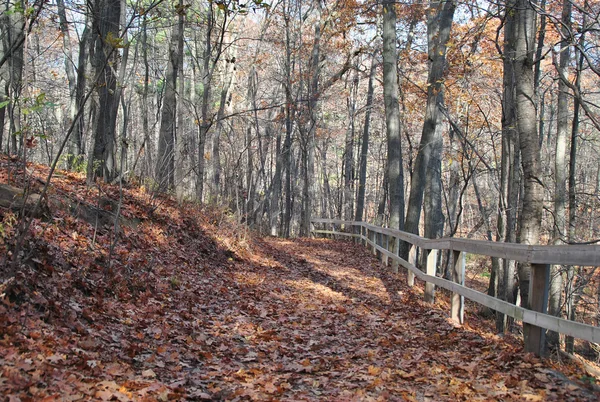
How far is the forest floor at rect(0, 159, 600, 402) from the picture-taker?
4.16m

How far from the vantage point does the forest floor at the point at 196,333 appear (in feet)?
13.7

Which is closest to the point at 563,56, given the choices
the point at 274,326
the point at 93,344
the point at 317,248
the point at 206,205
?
the point at 317,248

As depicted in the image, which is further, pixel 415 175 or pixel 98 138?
pixel 415 175

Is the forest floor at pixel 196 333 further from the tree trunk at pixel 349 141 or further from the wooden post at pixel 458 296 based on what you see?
the tree trunk at pixel 349 141

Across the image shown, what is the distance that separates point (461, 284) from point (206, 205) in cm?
903

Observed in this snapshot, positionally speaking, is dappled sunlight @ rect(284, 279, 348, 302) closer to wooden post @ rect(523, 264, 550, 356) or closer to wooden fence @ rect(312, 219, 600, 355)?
wooden fence @ rect(312, 219, 600, 355)

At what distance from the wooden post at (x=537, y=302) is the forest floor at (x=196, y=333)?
19cm

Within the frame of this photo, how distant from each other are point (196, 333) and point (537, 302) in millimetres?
→ 3536

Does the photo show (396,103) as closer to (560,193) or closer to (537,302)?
(560,193)

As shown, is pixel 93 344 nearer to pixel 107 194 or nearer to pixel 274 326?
pixel 274 326

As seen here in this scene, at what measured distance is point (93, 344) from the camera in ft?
15.2

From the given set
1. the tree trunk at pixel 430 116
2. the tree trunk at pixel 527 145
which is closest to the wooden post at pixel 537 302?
the tree trunk at pixel 527 145

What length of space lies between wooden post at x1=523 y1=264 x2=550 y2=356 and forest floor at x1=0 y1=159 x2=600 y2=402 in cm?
19

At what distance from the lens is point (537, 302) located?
4.94 meters
